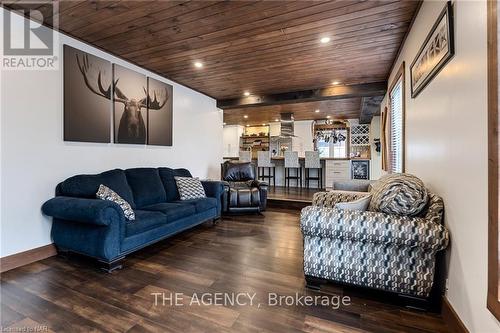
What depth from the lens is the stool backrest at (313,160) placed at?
698cm

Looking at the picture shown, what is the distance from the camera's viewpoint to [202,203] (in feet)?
11.5

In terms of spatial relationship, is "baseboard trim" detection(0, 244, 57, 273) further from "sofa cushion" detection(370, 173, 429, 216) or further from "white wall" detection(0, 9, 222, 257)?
"sofa cushion" detection(370, 173, 429, 216)

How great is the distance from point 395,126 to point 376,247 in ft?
8.76

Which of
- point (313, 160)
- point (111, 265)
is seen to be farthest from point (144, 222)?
A: point (313, 160)

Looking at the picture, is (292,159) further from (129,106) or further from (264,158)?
(129,106)

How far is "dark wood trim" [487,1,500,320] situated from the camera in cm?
106

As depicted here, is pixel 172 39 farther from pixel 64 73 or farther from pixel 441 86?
pixel 441 86

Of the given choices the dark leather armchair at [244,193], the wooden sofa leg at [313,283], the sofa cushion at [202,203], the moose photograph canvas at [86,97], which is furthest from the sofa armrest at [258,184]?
the wooden sofa leg at [313,283]

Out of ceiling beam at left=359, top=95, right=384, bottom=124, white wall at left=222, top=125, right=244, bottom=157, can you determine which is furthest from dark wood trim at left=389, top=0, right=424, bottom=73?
white wall at left=222, top=125, right=244, bottom=157

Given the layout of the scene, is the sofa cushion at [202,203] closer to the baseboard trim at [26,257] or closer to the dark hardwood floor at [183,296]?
the dark hardwood floor at [183,296]

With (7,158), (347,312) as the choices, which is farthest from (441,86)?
(7,158)

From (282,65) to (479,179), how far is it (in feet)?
9.52

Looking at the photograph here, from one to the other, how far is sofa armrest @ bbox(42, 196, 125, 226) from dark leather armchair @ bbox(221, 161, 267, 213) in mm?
2370

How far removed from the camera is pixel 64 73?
2.70m
